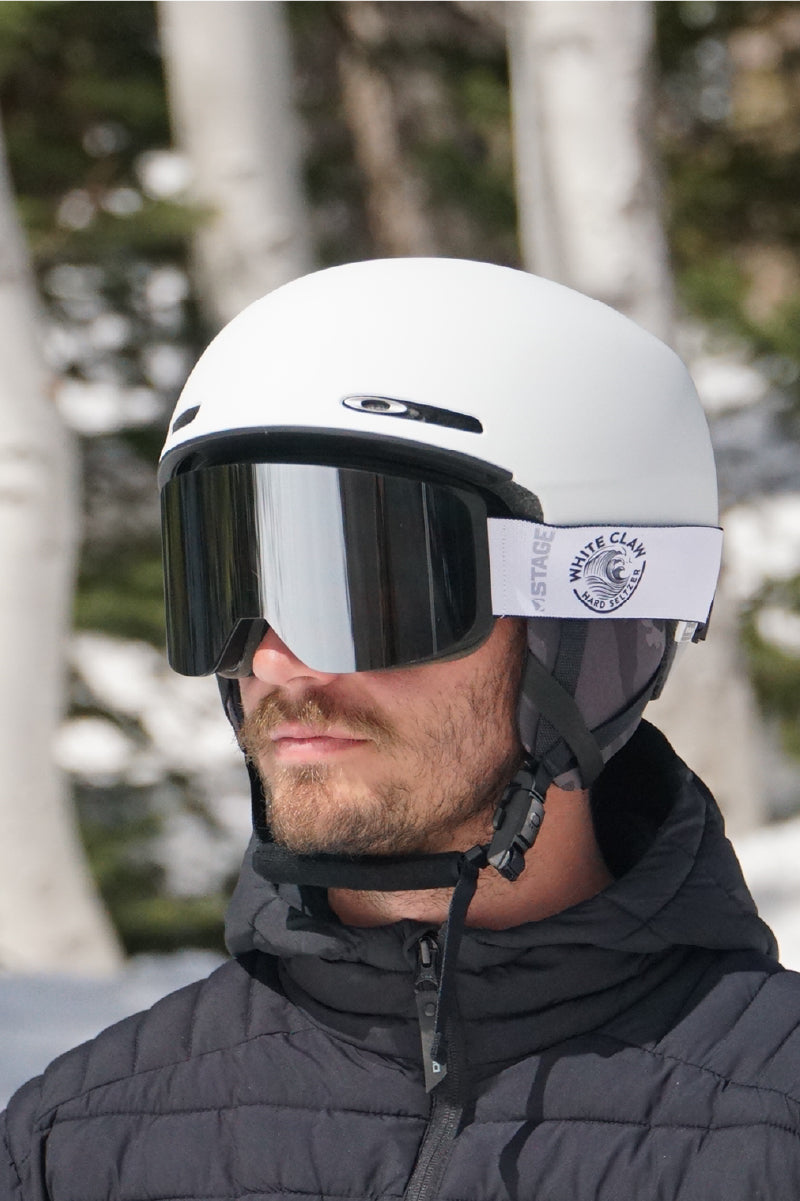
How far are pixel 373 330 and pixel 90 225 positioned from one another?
197 inches

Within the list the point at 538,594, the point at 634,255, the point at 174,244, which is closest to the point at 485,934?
the point at 538,594

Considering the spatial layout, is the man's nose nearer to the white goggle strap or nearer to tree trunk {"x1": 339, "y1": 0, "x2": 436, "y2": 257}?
the white goggle strap

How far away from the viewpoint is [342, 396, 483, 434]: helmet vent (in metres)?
1.79

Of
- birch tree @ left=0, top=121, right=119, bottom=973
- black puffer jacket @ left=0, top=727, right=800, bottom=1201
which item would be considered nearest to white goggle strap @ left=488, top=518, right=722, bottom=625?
black puffer jacket @ left=0, top=727, right=800, bottom=1201

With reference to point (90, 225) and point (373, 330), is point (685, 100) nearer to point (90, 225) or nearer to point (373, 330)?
point (90, 225)

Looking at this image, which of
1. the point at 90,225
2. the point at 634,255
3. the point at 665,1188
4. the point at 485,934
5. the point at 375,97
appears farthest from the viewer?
the point at 375,97

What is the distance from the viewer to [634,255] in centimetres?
603

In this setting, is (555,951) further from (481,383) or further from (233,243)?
(233,243)

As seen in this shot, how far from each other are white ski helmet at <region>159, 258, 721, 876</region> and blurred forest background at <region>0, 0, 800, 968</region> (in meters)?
3.42

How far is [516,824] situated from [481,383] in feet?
1.85

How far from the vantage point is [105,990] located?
13.8 ft

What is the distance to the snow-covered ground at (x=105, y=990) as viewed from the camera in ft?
10.5

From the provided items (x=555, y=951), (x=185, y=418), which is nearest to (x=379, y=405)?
(x=185, y=418)

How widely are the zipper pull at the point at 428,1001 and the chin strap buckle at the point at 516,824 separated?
127 mm
